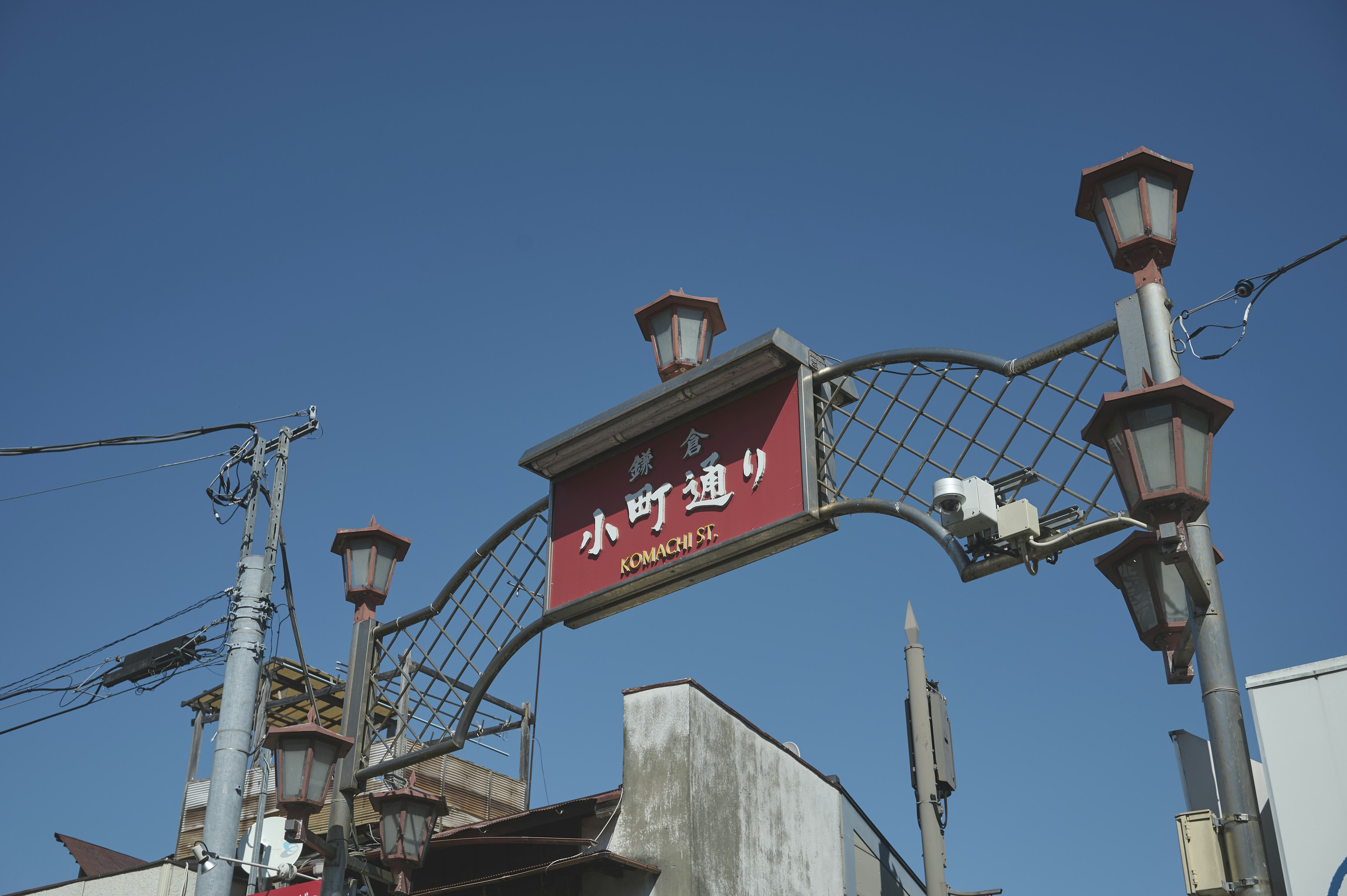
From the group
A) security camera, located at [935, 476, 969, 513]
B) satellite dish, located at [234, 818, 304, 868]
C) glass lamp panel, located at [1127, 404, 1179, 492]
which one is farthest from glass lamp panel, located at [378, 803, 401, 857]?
Result: satellite dish, located at [234, 818, 304, 868]

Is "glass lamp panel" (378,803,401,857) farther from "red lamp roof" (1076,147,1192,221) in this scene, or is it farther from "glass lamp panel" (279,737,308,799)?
"red lamp roof" (1076,147,1192,221)

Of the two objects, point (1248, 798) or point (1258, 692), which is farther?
point (1258, 692)

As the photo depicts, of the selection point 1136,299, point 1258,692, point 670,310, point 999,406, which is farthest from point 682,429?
point 1258,692

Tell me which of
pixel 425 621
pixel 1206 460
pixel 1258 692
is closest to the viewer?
pixel 1206 460

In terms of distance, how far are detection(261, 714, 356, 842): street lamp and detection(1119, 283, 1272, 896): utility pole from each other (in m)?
8.17

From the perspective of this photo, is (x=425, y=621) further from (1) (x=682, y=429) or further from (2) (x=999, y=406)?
(2) (x=999, y=406)

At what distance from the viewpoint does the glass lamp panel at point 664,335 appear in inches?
420

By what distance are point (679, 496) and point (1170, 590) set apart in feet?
14.5

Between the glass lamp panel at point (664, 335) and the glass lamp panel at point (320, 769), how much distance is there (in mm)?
5004

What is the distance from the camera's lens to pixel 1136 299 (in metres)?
7.63

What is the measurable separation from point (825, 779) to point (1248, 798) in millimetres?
12870

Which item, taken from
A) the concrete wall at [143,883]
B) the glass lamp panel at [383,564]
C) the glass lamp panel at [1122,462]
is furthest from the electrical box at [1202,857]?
the concrete wall at [143,883]

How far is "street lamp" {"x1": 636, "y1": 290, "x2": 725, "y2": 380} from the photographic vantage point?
10.6 meters

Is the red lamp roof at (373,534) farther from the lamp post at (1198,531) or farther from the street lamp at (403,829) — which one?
the lamp post at (1198,531)
